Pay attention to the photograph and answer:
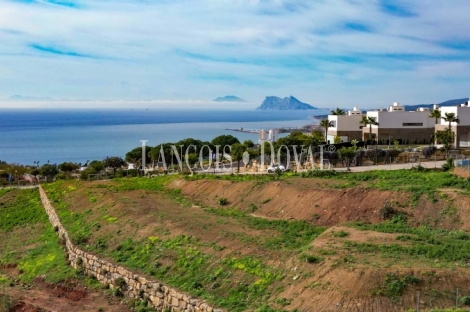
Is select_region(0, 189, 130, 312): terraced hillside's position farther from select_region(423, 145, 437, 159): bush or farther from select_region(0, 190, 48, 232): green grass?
select_region(423, 145, 437, 159): bush

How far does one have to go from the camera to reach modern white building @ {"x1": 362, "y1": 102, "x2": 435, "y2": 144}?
6334cm

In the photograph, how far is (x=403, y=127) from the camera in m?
63.8

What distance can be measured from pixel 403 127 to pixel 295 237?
47.8 m

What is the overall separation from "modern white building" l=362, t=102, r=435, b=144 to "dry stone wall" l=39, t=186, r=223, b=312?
47080mm

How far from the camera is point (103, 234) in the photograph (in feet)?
81.5

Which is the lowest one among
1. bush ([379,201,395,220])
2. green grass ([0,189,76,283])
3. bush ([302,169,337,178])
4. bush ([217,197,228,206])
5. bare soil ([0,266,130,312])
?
bare soil ([0,266,130,312])

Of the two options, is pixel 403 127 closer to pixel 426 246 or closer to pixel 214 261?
pixel 426 246

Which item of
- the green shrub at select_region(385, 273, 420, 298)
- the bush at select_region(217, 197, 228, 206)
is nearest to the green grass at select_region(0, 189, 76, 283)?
the bush at select_region(217, 197, 228, 206)

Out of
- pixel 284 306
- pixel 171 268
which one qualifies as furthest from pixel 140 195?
pixel 284 306

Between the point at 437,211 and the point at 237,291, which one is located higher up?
the point at 437,211

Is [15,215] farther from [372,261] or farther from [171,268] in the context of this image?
[372,261]

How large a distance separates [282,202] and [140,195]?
33.1ft

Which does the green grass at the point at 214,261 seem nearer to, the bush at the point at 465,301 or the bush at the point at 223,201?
the bush at the point at 223,201

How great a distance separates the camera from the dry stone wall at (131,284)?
16.7m
